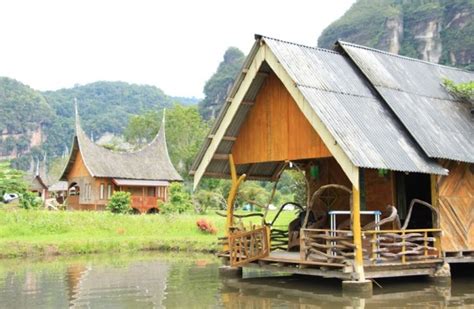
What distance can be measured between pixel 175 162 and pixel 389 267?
46.5 meters

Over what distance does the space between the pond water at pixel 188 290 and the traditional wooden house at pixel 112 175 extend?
69.2 ft

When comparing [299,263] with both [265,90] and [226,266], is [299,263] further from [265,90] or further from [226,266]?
[265,90]

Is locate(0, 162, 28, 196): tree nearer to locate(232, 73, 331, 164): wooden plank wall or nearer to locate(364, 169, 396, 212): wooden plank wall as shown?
locate(232, 73, 331, 164): wooden plank wall

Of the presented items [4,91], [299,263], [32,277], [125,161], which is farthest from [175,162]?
[4,91]

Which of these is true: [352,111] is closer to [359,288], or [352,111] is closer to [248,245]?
[359,288]

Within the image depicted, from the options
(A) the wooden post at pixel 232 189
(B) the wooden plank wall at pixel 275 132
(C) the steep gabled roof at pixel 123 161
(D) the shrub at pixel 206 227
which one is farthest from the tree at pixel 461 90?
(C) the steep gabled roof at pixel 123 161

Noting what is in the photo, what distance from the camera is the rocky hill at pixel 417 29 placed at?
82000mm

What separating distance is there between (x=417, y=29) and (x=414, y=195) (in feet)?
262

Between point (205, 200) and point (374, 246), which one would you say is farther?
point (205, 200)

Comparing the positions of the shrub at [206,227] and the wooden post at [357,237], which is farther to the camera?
the shrub at [206,227]

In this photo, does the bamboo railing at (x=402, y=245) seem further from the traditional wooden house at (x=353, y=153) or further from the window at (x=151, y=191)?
the window at (x=151, y=191)

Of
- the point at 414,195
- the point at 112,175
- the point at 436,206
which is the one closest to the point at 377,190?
the point at 414,195

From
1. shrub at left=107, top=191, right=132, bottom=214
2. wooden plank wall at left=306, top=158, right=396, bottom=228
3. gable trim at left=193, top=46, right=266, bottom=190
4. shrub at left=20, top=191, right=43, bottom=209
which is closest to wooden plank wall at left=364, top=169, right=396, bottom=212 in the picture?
wooden plank wall at left=306, top=158, right=396, bottom=228

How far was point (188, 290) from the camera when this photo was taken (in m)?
13.6
